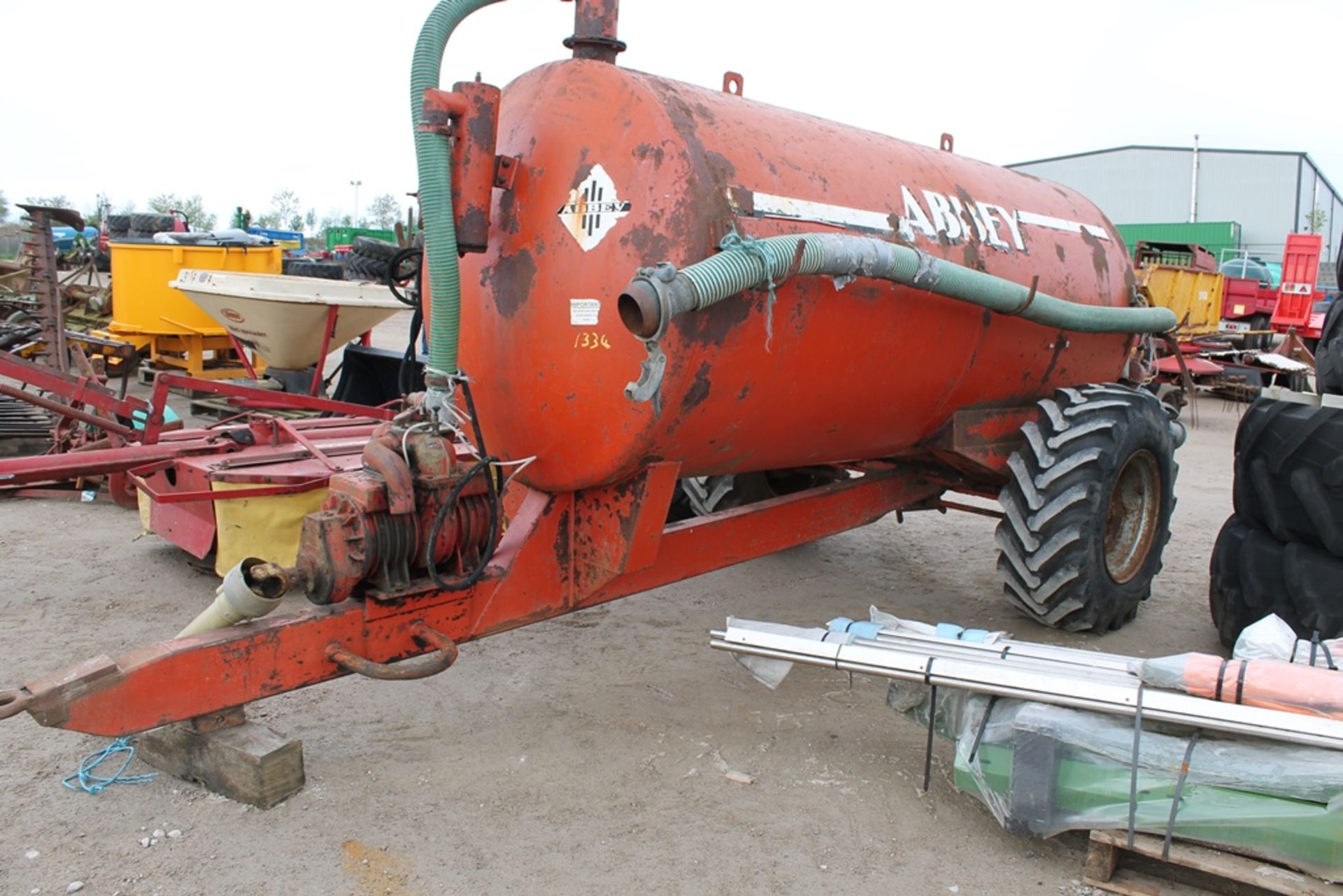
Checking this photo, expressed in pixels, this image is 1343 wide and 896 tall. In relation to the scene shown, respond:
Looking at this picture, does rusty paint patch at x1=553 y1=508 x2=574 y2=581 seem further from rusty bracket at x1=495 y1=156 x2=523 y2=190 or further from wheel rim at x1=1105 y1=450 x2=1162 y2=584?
wheel rim at x1=1105 y1=450 x2=1162 y2=584

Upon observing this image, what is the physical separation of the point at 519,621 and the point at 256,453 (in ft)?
7.36

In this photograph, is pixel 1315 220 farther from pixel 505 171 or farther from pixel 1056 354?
pixel 505 171

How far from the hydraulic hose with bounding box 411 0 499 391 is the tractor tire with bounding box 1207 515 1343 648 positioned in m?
3.39

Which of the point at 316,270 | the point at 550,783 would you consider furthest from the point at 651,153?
the point at 316,270

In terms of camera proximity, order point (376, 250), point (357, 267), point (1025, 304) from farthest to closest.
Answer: point (357, 267)
point (376, 250)
point (1025, 304)

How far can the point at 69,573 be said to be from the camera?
5.29 meters

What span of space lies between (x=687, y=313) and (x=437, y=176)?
2.65 feet

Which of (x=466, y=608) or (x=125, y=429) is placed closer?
(x=466, y=608)

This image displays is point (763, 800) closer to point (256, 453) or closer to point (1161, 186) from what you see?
point (256, 453)

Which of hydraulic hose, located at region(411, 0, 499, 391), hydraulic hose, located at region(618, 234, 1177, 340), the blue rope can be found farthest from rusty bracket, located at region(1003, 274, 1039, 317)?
the blue rope

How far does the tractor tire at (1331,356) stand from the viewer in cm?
445

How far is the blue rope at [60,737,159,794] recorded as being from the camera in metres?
3.17

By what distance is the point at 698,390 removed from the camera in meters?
3.25

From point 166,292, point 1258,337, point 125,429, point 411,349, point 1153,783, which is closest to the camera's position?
point 1153,783
